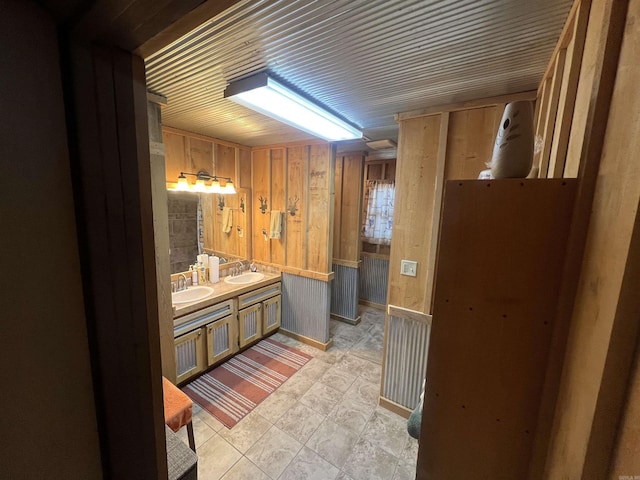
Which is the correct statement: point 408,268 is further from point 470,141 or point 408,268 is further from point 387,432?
point 387,432

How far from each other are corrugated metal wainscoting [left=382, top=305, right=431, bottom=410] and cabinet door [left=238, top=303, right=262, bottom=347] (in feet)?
5.38

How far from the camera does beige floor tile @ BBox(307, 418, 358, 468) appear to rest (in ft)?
5.94

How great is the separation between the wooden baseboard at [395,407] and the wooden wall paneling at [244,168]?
294cm

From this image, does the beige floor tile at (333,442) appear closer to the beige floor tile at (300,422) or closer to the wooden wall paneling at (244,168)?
the beige floor tile at (300,422)

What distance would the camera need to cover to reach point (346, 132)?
245 cm

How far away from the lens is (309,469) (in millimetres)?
1718

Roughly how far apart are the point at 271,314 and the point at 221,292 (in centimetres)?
89

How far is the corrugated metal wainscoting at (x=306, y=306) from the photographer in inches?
125

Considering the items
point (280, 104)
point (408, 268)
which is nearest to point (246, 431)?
point (408, 268)

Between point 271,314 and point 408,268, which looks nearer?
point 408,268

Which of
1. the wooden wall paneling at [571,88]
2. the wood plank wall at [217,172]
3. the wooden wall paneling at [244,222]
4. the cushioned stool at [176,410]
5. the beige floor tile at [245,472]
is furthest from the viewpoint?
the wooden wall paneling at [244,222]

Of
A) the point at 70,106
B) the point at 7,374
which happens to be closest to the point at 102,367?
the point at 7,374

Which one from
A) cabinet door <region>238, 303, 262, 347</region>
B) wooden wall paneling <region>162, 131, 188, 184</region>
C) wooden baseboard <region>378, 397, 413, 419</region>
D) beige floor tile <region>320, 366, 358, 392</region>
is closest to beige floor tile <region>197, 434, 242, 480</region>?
beige floor tile <region>320, 366, 358, 392</region>

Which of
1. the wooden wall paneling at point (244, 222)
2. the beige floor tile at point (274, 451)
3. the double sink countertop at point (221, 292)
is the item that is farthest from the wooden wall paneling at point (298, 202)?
the beige floor tile at point (274, 451)
